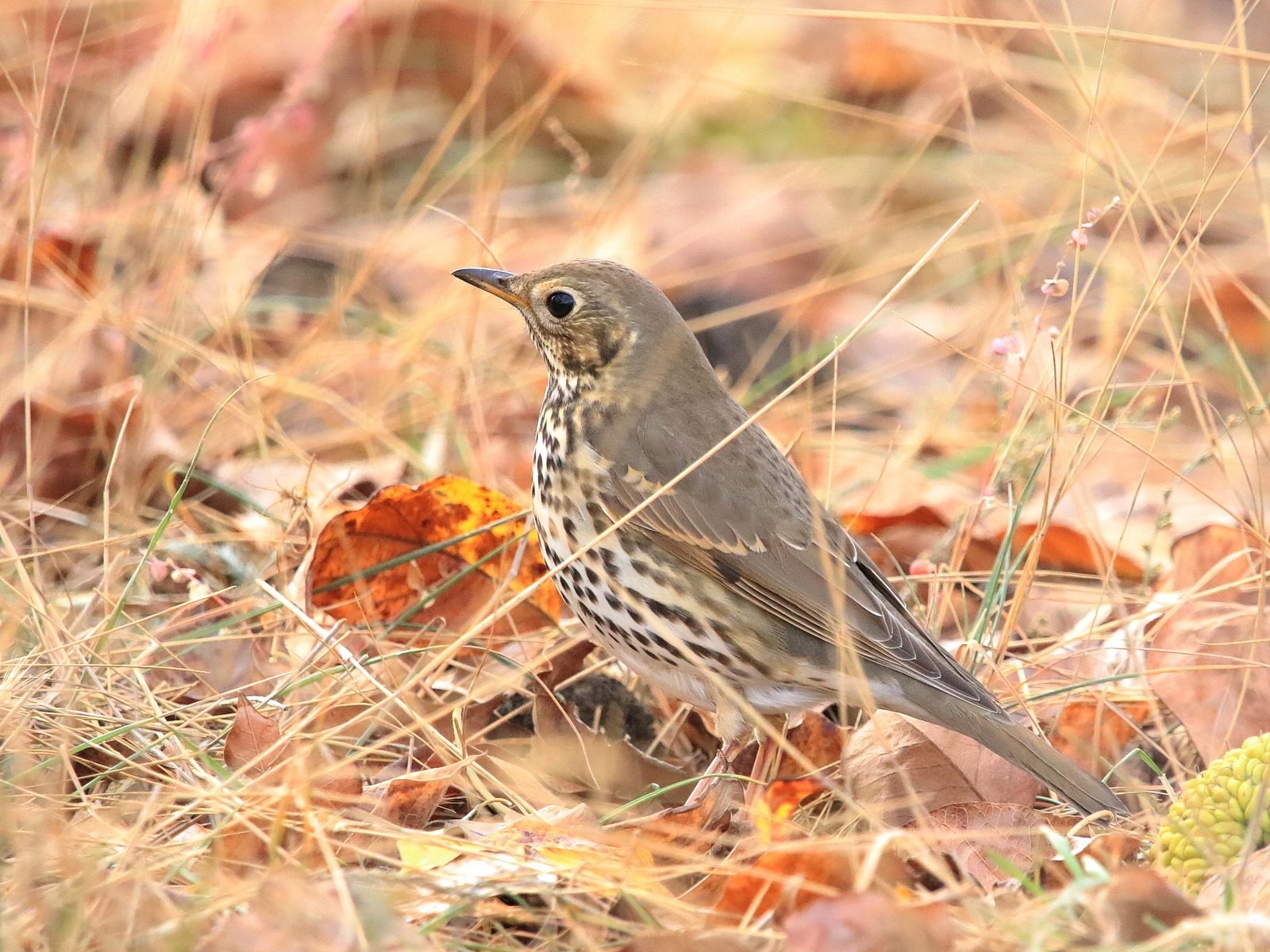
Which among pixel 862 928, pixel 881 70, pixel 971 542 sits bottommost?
pixel 971 542

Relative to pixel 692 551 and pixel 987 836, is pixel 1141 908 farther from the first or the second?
pixel 692 551

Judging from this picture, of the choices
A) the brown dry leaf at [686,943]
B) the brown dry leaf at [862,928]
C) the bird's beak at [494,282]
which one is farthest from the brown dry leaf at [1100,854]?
the bird's beak at [494,282]

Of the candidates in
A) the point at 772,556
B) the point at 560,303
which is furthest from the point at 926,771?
the point at 560,303

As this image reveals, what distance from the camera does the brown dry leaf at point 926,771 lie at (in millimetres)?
2926

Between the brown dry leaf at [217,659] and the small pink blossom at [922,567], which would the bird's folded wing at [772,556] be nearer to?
the small pink blossom at [922,567]

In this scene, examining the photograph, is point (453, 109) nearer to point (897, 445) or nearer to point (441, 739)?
point (897, 445)

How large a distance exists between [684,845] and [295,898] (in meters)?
0.84

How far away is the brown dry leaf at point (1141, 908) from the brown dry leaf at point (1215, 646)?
0.84 meters

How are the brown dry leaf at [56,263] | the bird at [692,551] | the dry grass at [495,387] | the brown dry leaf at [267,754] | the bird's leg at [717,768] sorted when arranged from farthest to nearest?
the brown dry leaf at [56,263] → the bird at [692,551] → the bird's leg at [717,768] → the brown dry leaf at [267,754] → the dry grass at [495,387]

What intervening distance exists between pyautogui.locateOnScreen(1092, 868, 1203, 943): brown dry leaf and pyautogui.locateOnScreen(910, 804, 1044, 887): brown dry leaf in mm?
350

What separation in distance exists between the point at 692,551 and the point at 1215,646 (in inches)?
46.0

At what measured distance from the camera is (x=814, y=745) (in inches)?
133

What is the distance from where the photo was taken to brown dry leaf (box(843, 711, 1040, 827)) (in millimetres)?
2926

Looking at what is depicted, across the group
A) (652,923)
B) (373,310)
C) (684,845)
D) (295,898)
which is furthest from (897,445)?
(295,898)
